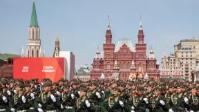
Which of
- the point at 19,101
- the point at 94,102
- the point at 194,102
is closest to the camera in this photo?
the point at 19,101

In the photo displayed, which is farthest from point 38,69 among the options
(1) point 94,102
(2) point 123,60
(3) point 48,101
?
(2) point 123,60

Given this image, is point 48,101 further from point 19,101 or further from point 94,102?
point 94,102

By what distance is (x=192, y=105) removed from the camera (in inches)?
1032

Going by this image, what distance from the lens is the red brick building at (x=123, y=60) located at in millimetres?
144750

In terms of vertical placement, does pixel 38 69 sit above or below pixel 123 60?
below

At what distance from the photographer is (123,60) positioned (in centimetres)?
14838

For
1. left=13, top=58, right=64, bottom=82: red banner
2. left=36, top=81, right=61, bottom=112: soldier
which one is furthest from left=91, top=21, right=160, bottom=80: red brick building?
left=36, top=81, right=61, bottom=112: soldier

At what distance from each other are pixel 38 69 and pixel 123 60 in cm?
9848

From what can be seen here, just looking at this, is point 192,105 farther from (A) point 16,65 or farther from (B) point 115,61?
(B) point 115,61

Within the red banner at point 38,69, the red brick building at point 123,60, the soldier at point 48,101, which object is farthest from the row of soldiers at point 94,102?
the red brick building at point 123,60

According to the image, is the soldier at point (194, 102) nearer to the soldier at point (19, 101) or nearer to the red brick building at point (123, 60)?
the soldier at point (19, 101)

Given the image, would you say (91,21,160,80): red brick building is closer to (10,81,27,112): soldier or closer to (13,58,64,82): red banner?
(13,58,64,82): red banner

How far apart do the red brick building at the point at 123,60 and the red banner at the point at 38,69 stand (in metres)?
91.6

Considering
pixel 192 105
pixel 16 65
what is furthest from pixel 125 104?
pixel 16 65
